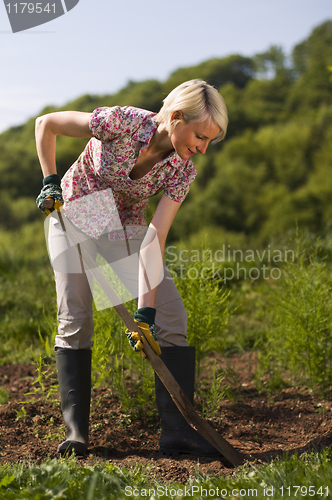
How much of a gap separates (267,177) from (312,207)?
236 cm

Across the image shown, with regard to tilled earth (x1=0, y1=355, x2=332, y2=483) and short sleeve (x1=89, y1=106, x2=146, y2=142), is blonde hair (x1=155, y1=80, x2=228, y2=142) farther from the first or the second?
tilled earth (x1=0, y1=355, x2=332, y2=483)

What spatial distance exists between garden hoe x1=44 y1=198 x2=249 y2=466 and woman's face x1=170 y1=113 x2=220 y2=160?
1.88 ft

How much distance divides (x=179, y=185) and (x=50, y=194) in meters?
0.57

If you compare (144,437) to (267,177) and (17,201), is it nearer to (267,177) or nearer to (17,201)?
(17,201)


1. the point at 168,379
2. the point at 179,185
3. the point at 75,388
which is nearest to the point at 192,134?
the point at 179,185

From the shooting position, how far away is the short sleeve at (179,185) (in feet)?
6.16

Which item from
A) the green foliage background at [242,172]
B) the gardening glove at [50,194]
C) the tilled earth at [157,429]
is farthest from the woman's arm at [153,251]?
the green foliage background at [242,172]

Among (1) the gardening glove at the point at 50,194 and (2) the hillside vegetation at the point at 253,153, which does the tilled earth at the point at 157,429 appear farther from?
(2) the hillside vegetation at the point at 253,153

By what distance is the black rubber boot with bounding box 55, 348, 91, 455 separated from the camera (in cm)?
180

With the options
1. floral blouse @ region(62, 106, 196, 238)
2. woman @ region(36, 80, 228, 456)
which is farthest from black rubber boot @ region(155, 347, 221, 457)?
floral blouse @ region(62, 106, 196, 238)

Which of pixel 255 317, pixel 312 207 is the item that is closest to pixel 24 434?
pixel 255 317

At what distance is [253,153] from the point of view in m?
11.2

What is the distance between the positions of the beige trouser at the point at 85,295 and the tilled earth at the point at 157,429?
0.46 metres

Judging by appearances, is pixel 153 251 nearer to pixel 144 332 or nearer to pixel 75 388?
pixel 144 332
